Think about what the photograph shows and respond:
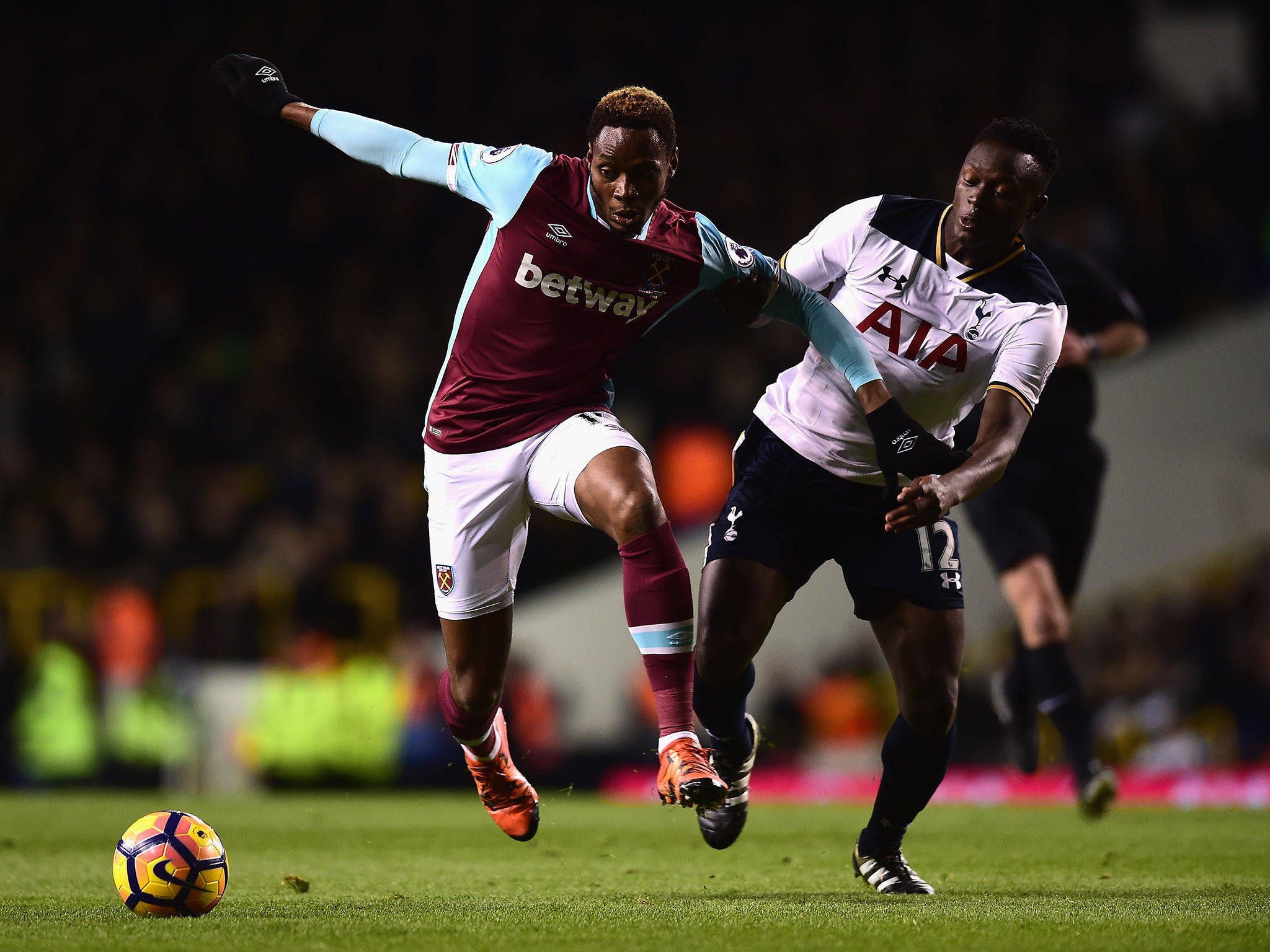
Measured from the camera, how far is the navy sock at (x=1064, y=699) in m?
7.18

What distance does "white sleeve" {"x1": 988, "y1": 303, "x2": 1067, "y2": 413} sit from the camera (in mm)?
5336

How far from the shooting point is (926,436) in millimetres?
5191

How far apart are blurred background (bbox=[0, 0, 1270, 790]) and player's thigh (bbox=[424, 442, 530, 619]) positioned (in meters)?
7.63

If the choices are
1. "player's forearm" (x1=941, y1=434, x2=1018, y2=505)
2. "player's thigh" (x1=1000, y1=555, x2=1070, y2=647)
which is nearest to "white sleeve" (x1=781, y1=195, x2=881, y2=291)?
"player's forearm" (x1=941, y1=434, x2=1018, y2=505)

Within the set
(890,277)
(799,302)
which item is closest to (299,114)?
(799,302)

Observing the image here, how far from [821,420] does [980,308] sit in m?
0.67

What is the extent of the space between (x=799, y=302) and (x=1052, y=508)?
9.36ft

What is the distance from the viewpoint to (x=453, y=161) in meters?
5.29

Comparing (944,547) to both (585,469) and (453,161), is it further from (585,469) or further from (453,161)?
(453,161)

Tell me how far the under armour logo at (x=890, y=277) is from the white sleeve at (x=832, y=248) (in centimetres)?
14

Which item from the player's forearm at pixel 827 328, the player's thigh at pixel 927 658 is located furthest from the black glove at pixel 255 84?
the player's thigh at pixel 927 658

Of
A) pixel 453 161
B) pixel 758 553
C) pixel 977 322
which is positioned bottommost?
pixel 758 553

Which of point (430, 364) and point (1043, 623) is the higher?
point (1043, 623)

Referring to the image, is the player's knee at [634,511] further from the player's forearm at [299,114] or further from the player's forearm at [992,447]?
the player's forearm at [299,114]
